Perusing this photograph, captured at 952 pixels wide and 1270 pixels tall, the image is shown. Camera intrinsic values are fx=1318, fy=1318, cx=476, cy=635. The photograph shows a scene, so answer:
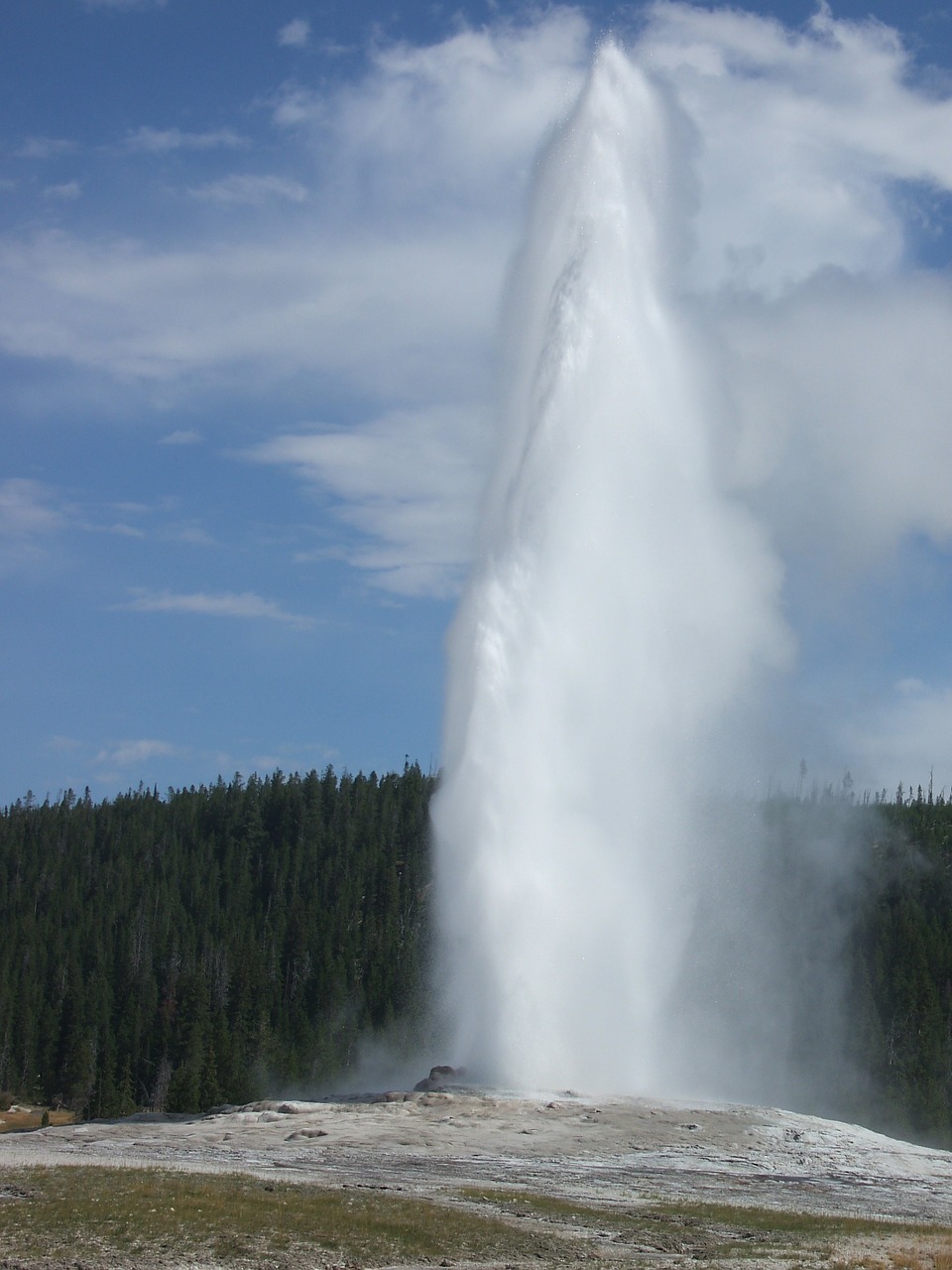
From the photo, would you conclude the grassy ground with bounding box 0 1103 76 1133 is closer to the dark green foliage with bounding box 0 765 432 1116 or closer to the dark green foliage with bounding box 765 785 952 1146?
the dark green foliage with bounding box 0 765 432 1116

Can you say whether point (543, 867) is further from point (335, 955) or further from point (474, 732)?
point (335, 955)

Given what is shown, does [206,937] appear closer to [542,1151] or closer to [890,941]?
[890,941]

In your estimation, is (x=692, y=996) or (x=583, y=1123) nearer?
(x=583, y=1123)

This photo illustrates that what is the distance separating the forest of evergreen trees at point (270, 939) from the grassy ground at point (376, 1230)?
41454 mm

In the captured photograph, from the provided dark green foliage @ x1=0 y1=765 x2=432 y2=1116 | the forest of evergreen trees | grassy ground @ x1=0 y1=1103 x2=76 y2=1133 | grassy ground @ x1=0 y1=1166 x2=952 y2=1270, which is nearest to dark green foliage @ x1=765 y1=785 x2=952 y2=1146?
the forest of evergreen trees

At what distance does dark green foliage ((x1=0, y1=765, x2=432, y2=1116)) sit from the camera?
7312 cm

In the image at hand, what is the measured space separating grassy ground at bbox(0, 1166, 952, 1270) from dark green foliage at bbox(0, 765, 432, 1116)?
1638 inches


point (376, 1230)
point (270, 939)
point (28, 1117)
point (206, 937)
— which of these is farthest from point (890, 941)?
point (376, 1230)

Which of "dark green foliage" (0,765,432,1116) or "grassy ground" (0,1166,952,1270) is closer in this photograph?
"grassy ground" (0,1166,952,1270)

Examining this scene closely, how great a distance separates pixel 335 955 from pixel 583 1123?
6142cm

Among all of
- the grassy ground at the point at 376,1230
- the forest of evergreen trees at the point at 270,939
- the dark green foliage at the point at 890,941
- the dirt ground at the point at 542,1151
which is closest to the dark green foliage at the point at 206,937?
the forest of evergreen trees at the point at 270,939

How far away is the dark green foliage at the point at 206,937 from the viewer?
2879 inches

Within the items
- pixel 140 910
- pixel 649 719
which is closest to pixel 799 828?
pixel 140 910

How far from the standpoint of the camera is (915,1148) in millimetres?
31328
